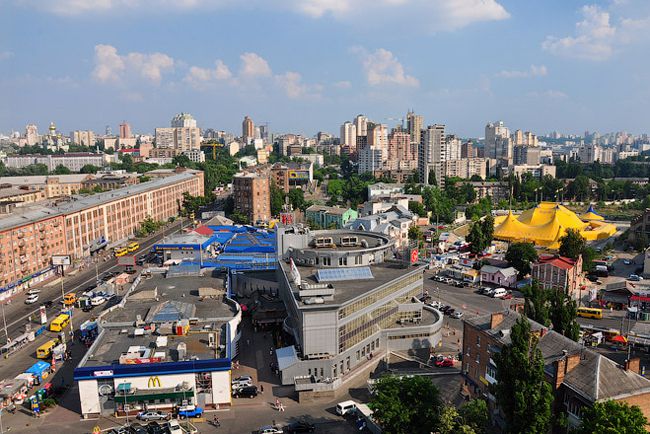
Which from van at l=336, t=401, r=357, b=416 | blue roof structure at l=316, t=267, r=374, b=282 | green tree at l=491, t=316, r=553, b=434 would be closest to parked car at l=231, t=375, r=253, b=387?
van at l=336, t=401, r=357, b=416

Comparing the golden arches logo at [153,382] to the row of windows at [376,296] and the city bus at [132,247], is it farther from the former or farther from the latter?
the city bus at [132,247]

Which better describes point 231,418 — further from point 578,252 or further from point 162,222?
point 162,222

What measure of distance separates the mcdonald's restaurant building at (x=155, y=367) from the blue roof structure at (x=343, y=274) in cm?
764

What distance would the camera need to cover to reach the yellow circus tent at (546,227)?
7112 cm

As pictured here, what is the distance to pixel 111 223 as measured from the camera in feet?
245

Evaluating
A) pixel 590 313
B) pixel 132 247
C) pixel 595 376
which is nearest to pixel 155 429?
pixel 595 376

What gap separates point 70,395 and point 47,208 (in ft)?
133

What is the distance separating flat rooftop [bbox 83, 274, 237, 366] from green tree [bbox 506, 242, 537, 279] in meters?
32.2

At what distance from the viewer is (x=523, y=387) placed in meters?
20.8

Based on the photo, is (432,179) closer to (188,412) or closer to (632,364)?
(632,364)

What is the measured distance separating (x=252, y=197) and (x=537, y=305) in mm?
62110

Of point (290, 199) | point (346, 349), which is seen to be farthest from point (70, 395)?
point (290, 199)

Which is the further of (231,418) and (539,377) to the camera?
(231,418)

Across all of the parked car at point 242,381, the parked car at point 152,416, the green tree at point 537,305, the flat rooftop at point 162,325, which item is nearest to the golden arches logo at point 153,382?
the flat rooftop at point 162,325
